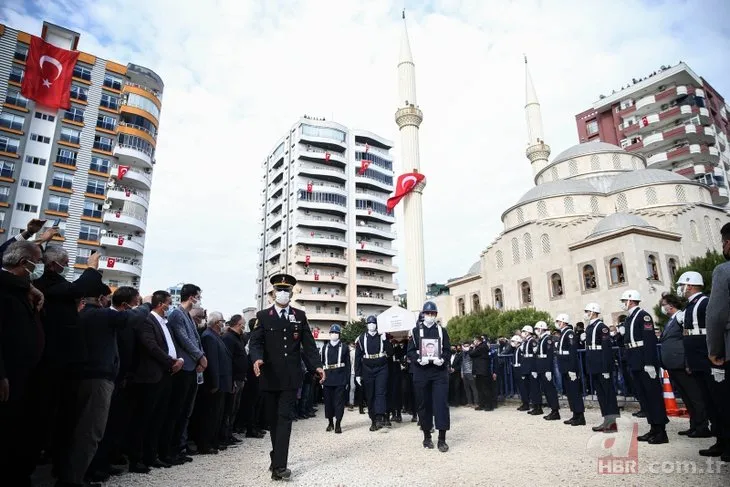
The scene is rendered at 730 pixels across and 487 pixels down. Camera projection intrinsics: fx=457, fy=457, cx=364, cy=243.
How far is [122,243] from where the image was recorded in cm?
4056

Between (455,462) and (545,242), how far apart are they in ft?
123

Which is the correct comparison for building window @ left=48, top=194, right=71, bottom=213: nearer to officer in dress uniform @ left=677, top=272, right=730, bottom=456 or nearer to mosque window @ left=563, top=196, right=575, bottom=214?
officer in dress uniform @ left=677, top=272, right=730, bottom=456

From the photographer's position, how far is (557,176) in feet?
167

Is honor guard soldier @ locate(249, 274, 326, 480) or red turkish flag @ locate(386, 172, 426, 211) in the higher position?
red turkish flag @ locate(386, 172, 426, 211)

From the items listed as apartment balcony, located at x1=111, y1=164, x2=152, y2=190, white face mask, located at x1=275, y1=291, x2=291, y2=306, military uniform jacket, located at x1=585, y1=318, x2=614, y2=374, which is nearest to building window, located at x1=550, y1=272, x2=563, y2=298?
military uniform jacket, located at x1=585, y1=318, x2=614, y2=374

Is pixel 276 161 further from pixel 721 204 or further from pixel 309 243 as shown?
pixel 721 204

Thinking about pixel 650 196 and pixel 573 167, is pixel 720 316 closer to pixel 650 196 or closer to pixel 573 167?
pixel 650 196

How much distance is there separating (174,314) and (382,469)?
3.33 m

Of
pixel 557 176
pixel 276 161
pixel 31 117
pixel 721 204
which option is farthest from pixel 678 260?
pixel 276 161

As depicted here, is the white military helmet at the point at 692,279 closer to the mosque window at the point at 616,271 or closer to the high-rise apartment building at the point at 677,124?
the mosque window at the point at 616,271

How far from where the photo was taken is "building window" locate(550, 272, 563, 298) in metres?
37.8

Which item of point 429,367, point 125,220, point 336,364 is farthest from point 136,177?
point 429,367

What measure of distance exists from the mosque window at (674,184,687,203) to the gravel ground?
4014 centimetres

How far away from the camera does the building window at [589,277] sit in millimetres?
35625
